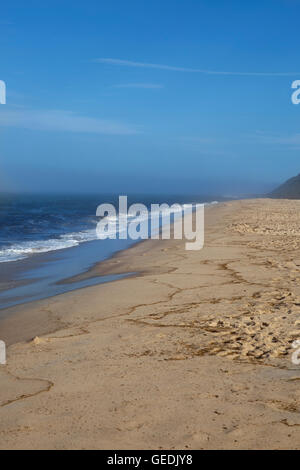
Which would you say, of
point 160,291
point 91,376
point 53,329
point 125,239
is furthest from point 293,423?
point 125,239

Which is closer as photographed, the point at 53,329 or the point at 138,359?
the point at 138,359

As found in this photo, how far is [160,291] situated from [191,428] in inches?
168

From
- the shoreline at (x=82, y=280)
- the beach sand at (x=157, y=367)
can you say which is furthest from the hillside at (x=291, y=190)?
the beach sand at (x=157, y=367)

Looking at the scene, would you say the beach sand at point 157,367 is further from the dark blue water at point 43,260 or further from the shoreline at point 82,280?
the dark blue water at point 43,260

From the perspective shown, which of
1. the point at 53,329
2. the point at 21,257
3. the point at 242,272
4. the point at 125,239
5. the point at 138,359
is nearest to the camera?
the point at 138,359

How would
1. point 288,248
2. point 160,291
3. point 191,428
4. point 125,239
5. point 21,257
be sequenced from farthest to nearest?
point 125,239 → point 21,257 → point 288,248 → point 160,291 → point 191,428

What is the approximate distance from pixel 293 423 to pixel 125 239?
583 inches

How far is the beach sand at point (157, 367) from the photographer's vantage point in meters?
3.07

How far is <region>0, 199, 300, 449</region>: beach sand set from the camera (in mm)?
3074

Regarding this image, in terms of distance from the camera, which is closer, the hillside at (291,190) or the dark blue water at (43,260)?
the dark blue water at (43,260)

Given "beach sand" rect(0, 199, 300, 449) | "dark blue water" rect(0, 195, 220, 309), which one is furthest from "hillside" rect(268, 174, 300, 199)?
"beach sand" rect(0, 199, 300, 449)

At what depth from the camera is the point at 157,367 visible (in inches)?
164

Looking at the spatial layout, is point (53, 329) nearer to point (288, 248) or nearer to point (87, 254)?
point (288, 248)

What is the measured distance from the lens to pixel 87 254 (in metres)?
13.6
